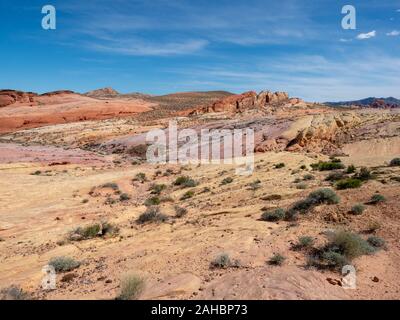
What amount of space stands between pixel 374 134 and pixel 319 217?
21202mm

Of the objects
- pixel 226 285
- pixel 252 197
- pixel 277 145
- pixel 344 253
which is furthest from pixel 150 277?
pixel 277 145

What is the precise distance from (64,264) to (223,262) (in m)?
4.29

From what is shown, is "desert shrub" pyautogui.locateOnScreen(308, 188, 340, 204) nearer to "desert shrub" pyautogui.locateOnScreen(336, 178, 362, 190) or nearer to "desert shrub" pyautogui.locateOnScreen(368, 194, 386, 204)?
"desert shrub" pyautogui.locateOnScreen(368, 194, 386, 204)

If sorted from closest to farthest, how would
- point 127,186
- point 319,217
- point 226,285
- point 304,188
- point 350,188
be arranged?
point 226,285
point 319,217
point 350,188
point 304,188
point 127,186

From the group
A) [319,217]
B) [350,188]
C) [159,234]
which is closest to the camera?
[319,217]

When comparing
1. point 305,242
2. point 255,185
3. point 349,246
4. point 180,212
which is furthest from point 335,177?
point 349,246

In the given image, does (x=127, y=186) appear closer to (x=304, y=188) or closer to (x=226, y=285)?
(x=304, y=188)

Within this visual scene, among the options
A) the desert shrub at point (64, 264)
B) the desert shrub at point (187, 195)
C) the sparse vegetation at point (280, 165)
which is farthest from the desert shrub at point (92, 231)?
the sparse vegetation at point (280, 165)

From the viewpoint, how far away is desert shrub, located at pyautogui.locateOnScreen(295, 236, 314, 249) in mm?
9703

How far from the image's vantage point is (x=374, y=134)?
30.2 m

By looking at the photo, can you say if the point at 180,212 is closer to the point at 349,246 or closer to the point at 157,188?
the point at 157,188

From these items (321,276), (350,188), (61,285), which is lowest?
(61,285)

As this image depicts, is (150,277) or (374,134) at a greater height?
(374,134)

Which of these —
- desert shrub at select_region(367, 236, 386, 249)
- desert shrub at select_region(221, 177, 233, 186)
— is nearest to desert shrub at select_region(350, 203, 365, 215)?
desert shrub at select_region(367, 236, 386, 249)
